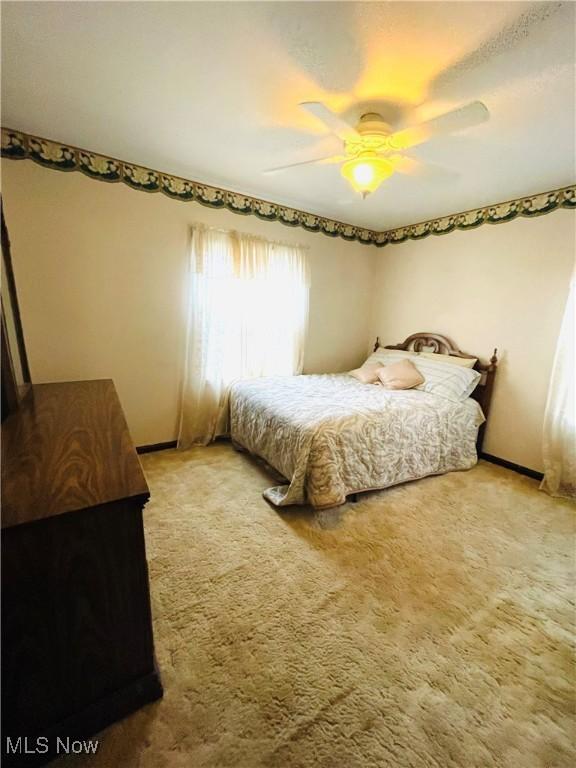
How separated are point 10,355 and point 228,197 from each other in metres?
2.32

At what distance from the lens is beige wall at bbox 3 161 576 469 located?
2.31 m

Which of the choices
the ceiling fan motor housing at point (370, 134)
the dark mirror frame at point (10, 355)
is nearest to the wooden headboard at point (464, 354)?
the ceiling fan motor housing at point (370, 134)

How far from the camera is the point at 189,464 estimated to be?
279 centimetres

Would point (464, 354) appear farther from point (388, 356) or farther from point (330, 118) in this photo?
point (330, 118)

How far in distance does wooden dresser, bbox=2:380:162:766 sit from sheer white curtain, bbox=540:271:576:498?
3027mm

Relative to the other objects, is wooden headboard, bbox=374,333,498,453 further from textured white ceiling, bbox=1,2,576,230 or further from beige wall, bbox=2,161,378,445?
beige wall, bbox=2,161,378,445

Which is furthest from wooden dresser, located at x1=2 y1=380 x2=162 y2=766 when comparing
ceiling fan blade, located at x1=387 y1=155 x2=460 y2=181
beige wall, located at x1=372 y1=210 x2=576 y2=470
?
beige wall, located at x1=372 y1=210 x2=576 y2=470

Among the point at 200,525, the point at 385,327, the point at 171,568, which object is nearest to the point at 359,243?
the point at 385,327

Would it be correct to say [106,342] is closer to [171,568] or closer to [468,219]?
[171,568]

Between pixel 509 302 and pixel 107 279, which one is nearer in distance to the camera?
pixel 107 279

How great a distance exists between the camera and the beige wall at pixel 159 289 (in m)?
2.31

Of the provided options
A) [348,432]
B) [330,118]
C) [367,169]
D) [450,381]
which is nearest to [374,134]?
[367,169]

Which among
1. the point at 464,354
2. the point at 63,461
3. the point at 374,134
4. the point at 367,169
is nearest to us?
the point at 63,461

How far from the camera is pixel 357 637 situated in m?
1.34
